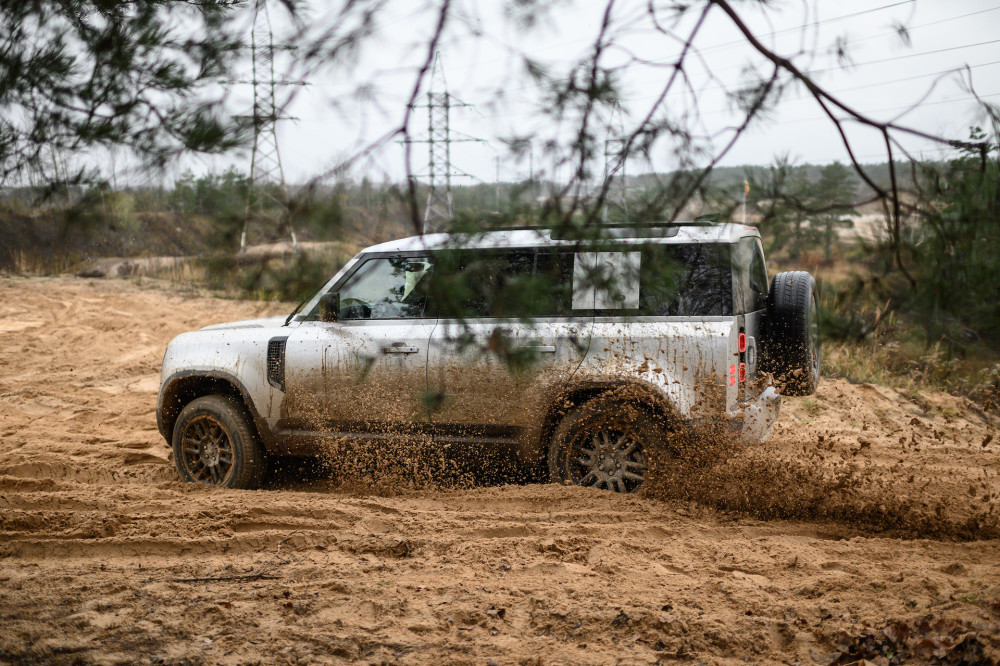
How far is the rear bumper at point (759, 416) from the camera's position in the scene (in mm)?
5023

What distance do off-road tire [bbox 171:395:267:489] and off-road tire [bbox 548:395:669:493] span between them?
7.25 ft

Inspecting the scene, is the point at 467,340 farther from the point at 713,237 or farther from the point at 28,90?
the point at 28,90

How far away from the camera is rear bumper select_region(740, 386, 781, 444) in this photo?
198 inches

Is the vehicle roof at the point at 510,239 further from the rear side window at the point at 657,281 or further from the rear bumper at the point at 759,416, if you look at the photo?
the rear bumper at the point at 759,416

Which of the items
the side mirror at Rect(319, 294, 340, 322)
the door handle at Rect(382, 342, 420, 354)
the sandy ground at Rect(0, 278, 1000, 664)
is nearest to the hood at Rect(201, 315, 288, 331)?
the side mirror at Rect(319, 294, 340, 322)

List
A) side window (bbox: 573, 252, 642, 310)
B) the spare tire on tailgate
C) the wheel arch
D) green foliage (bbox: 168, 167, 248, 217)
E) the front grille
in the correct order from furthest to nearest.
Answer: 1. the wheel arch
2. the front grille
3. the spare tire on tailgate
4. side window (bbox: 573, 252, 642, 310)
5. green foliage (bbox: 168, 167, 248, 217)

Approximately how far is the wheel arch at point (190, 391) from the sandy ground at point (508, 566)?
0.49 metres

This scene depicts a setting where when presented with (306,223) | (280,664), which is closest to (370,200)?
(306,223)

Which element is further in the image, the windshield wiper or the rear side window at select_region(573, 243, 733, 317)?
the windshield wiper

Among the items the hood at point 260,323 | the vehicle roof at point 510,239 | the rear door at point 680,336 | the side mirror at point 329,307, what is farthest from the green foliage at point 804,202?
the hood at point 260,323

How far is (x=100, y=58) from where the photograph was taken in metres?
3.79

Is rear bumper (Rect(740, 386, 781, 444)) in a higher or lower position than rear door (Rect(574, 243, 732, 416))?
lower

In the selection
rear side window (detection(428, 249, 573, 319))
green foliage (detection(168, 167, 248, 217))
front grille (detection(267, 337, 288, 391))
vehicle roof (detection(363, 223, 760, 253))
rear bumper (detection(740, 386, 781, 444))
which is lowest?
rear bumper (detection(740, 386, 781, 444))

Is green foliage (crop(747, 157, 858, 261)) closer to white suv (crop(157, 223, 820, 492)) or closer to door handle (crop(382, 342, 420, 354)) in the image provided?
white suv (crop(157, 223, 820, 492))
